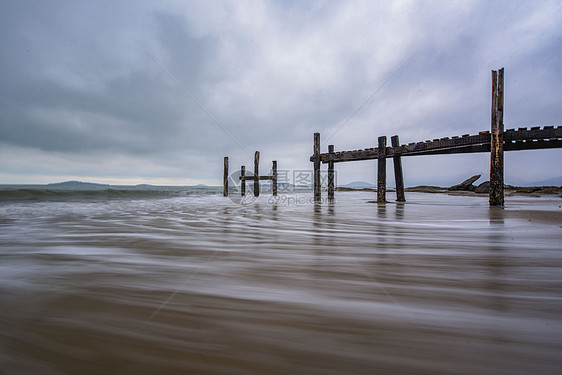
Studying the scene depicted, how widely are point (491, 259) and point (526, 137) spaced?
7080 mm

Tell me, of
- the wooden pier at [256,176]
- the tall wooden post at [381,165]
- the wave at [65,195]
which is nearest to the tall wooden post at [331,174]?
the tall wooden post at [381,165]

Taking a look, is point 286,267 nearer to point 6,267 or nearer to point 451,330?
point 451,330

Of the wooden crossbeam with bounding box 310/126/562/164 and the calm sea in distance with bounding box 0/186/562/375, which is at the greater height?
the wooden crossbeam with bounding box 310/126/562/164

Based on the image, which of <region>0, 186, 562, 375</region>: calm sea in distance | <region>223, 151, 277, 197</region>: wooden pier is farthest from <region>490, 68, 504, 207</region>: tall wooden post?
<region>223, 151, 277, 197</region>: wooden pier

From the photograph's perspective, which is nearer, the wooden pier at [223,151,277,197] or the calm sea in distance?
the calm sea in distance

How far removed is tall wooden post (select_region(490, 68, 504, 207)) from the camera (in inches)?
275

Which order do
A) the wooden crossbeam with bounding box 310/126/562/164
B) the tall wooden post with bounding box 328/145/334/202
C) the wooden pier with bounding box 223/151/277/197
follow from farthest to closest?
the wooden pier with bounding box 223/151/277/197
the tall wooden post with bounding box 328/145/334/202
the wooden crossbeam with bounding box 310/126/562/164

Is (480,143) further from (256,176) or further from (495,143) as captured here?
(256,176)

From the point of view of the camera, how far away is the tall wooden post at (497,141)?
6988 mm

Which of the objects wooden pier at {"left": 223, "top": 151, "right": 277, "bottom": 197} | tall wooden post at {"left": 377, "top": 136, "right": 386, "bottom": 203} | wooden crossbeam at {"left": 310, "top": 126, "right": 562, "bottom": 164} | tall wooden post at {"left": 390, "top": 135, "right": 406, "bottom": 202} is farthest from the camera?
wooden pier at {"left": 223, "top": 151, "right": 277, "bottom": 197}

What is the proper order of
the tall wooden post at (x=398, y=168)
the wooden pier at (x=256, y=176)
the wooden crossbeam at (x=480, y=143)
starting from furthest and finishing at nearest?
1. the wooden pier at (x=256, y=176)
2. the tall wooden post at (x=398, y=168)
3. the wooden crossbeam at (x=480, y=143)

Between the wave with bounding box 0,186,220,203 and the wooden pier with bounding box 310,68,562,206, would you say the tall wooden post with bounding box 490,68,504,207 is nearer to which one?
the wooden pier with bounding box 310,68,562,206

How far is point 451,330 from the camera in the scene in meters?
1.00

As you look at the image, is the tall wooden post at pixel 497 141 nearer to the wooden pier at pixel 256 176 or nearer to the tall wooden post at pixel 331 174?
the tall wooden post at pixel 331 174
